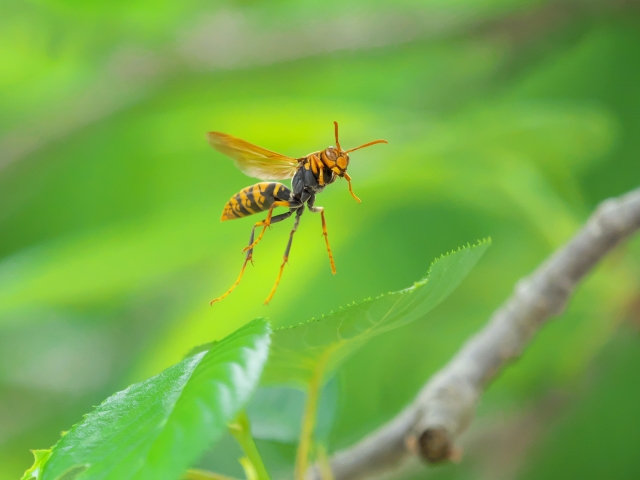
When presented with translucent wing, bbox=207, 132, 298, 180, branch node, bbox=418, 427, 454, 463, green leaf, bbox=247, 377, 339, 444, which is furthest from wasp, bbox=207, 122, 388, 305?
branch node, bbox=418, 427, 454, 463

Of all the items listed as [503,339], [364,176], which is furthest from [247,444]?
[364,176]

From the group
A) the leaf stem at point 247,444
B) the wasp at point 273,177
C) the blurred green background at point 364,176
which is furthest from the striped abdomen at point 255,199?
the leaf stem at point 247,444

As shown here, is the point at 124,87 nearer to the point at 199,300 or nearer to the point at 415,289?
the point at 199,300

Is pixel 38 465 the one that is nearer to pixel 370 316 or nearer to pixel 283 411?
pixel 370 316

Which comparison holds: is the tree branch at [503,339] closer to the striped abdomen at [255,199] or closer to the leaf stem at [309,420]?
the leaf stem at [309,420]

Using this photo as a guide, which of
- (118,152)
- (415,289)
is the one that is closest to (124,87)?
(118,152)
